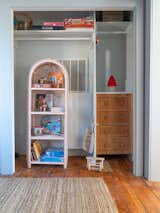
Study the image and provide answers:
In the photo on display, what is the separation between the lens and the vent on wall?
399cm

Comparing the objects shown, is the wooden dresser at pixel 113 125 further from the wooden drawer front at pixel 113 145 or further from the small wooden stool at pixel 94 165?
the small wooden stool at pixel 94 165

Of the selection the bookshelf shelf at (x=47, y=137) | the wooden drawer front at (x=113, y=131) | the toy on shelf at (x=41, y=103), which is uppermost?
the toy on shelf at (x=41, y=103)

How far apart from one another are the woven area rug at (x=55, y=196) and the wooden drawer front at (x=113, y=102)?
Result: 1.16 m

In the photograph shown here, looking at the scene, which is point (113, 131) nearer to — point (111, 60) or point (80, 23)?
point (111, 60)

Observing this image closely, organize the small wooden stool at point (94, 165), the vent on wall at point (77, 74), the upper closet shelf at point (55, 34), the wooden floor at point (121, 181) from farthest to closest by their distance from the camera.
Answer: the vent on wall at point (77, 74) < the upper closet shelf at point (55, 34) < the small wooden stool at point (94, 165) < the wooden floor at point (121, 181)

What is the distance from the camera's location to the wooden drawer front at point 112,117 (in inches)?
145

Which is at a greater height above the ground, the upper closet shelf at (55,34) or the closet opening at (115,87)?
the upper closet shelf at (55,34)

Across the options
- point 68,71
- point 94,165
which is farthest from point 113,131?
point 68,71

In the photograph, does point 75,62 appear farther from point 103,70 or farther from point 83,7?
point 83,7

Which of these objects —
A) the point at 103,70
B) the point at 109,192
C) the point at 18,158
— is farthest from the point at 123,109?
the point at 18,158

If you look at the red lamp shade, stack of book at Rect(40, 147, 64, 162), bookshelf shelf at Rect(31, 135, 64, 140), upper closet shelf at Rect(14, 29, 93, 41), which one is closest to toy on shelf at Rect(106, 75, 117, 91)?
the red lamp shade

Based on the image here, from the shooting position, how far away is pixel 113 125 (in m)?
3.70

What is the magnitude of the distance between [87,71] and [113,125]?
975 mm

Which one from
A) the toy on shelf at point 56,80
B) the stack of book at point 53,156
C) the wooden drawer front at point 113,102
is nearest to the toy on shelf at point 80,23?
the toy on shelf at point 56,80
